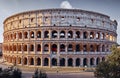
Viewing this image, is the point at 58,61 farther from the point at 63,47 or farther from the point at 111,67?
the point at 111,67

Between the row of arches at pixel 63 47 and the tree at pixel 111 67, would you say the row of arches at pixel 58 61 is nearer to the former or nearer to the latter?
the row of arches at pixel 63 47

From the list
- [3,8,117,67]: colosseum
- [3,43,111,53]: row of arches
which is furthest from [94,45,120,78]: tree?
[3,43,111,53]: row of arches

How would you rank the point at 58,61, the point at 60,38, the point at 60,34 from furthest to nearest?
the point at 60,34 → the point at 60,38 → the point at 58,61

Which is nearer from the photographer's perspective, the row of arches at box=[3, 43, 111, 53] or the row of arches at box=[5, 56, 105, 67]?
the row of arches at box=[5, 56, 105, 67]

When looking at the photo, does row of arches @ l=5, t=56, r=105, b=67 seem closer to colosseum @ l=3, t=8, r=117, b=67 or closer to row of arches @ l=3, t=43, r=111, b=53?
colosseum @ l=3, t=8, r=117, b=67

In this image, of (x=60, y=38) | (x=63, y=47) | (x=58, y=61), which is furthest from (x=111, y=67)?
(x=63, y=47)

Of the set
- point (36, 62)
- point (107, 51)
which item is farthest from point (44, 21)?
point (107, 51)

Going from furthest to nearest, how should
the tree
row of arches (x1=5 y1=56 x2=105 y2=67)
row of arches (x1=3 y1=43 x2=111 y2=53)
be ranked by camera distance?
row of arches (x1=3 y1=43 x2=111 y2=53) → row of arches (x1=5 y1=56 x2=105 y2=67) → the tree

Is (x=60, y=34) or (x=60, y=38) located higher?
(x=60, y=34)

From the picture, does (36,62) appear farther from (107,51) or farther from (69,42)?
(107,51)
